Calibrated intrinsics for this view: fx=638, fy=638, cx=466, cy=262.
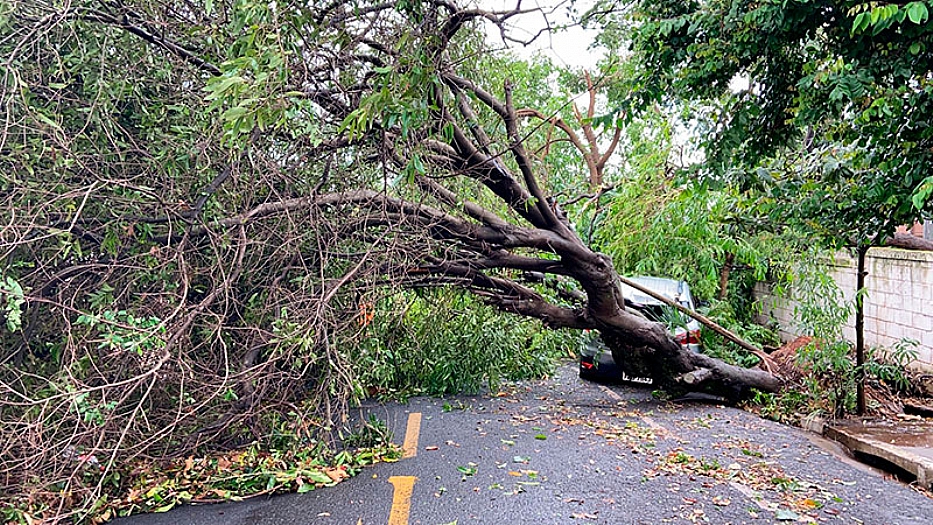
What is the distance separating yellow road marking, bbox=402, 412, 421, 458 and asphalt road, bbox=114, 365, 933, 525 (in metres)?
0.02

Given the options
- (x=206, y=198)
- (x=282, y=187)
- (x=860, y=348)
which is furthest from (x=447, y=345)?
(x=860, y=348)

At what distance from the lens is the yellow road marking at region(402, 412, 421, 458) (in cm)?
557

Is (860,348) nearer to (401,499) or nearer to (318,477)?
(401,499)

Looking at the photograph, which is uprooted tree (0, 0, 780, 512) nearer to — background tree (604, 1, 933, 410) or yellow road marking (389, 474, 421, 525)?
yellow road marking (389, 474, 421, 525)

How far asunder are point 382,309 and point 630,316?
319 cm

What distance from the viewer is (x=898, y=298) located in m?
8.33

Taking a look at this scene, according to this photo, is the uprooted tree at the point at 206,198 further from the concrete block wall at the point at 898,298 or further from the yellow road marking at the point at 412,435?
the concrete block wall at the point at 898,298

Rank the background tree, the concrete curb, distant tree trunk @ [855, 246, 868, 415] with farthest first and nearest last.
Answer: distant tree trunk @ [855, 246, 868, 415]
the concrete curb
the background tree

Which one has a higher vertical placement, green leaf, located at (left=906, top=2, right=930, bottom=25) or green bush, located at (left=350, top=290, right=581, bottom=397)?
green leaf, located at (left=906, top=2, right=930, bottom=25)

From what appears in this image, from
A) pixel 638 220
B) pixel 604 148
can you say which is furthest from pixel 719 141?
pixel 604 148

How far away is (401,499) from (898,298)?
7342 mm

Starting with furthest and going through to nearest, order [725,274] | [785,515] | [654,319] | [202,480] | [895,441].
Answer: [725,274] → [654,319] → [895,441] → [202,480] → [785,515]

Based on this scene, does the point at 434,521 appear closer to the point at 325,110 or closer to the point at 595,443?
the point at 595,443

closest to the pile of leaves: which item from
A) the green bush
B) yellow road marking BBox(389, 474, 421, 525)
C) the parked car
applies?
yellow road marking BBox(389, 474, 421, 525)
